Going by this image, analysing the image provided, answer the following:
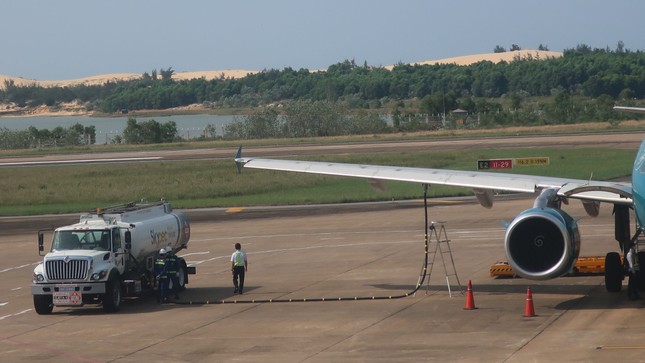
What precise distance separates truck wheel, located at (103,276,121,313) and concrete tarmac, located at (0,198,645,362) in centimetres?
25

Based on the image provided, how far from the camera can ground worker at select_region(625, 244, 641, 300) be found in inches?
1050

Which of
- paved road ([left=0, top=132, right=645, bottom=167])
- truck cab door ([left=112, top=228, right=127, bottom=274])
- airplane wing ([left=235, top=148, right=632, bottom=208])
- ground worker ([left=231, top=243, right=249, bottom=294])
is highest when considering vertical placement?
airplane wing ([left=235, top=148, right=632, bottom=208])

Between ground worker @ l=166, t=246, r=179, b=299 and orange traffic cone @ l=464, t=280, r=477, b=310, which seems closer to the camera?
orange traffic cone @ l=464, t=280, r=477, b=310

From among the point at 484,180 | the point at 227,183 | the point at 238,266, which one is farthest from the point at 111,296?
the point at 227,183

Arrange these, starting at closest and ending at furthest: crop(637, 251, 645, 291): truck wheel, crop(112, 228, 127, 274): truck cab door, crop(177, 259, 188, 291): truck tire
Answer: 1. crop(637, 251, 645, 291): truck wheel
2. crop(112, 228, 127, 274): truck cab door
3. crop(177, 259, 188, 291): truck tire

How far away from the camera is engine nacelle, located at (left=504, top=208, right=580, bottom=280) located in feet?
81.1

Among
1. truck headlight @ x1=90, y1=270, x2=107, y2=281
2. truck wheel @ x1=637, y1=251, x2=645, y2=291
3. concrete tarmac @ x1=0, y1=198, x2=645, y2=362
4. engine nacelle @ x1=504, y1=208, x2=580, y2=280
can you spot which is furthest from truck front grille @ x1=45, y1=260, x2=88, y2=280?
truck wheel @ x1=637, y1=251, x2=645, y2=291

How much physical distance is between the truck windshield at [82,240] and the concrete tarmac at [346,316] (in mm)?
1793

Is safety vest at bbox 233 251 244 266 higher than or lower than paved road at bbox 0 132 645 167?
lower

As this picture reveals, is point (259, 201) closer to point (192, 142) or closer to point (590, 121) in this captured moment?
point (192, 142)

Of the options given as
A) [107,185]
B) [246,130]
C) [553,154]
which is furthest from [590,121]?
[107,185]

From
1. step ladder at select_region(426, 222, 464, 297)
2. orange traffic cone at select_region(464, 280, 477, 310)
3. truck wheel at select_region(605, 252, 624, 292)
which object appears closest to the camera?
orange traffic cone at select_region(464, 280, 477, 310)

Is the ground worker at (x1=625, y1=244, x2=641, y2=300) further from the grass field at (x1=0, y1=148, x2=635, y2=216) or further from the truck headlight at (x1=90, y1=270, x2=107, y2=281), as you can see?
the grass field at (x1=0, y1=148, x2=635, y2=216)

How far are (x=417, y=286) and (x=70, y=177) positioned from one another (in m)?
54.6
